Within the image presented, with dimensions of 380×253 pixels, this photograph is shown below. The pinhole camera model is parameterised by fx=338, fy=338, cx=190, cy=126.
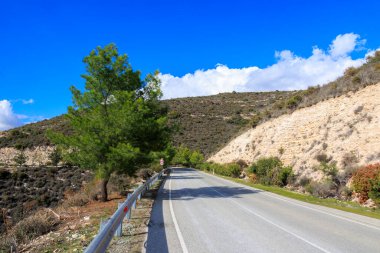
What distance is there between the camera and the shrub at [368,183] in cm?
1556

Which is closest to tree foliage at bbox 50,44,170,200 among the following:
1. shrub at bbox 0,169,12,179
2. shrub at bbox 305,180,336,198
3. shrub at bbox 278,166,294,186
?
shrub at bbox 305,180,336,198

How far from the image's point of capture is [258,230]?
9398 mm

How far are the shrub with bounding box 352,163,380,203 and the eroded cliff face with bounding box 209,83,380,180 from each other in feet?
18.1

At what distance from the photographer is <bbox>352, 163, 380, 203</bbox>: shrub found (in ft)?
51.0

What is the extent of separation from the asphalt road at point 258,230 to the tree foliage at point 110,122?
4525mm

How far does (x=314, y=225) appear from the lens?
33.7 ft

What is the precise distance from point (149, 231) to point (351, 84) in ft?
98.1

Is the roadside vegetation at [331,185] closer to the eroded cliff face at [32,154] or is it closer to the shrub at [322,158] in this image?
the shrub at [322,158]

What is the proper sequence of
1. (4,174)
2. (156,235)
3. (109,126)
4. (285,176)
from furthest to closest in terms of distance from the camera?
(4,174) → (285,176) → (109,126) → (156,235)

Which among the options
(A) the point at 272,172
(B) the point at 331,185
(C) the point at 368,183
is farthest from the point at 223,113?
(C) the point at 368,183

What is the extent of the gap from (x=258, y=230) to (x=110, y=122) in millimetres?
10449

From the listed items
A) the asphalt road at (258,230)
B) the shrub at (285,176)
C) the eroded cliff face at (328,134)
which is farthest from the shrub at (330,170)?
the asphalt road at (258,230)

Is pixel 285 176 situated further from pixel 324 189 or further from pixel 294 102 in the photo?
pixel 294 102

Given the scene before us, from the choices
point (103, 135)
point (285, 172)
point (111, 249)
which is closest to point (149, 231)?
point (111, 249)
